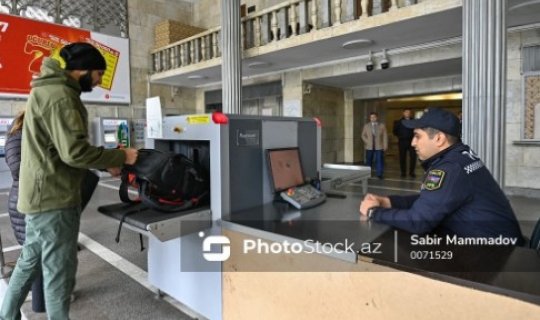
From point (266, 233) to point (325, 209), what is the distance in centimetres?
45

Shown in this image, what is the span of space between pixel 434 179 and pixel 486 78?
117 inches

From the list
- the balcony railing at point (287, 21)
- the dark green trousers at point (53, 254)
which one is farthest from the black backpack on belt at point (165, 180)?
the balcony railing at point (287, 21)

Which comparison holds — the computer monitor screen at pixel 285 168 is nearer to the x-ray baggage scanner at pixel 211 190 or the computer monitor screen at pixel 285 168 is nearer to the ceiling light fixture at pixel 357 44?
the x-ray baggage scanner at pixel 211 190

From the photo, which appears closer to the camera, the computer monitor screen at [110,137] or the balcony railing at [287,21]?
the balcony railing at [287,21]

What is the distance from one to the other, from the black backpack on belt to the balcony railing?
409 cm

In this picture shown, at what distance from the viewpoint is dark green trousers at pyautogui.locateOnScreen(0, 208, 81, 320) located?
1502 mm

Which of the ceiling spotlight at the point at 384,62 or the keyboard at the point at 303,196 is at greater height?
the ceiling spotlight at the point at 384,62

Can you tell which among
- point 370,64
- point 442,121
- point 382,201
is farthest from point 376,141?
point 442,121

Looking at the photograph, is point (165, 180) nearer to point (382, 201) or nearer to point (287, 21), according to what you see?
point (382, 201)

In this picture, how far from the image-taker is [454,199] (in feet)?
4.08

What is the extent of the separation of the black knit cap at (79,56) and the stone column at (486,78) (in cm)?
358

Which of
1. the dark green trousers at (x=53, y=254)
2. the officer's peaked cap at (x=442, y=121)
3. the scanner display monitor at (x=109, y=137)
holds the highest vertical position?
the scanner display monitor at (x=109, y=137)

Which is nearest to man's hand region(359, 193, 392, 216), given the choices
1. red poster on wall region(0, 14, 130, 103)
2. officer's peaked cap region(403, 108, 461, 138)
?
officer's peaked cap region(403, 108, 461, 138)

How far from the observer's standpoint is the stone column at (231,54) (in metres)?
6.09
